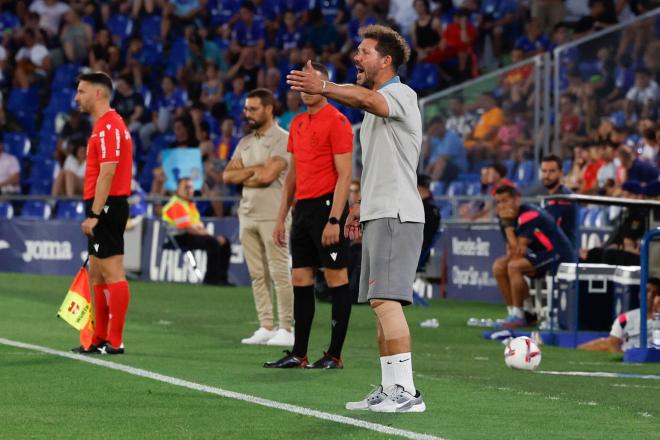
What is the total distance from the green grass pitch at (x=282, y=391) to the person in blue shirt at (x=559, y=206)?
4.80 ft

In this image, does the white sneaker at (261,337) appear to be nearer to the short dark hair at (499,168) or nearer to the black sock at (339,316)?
the black sock at (339,316)

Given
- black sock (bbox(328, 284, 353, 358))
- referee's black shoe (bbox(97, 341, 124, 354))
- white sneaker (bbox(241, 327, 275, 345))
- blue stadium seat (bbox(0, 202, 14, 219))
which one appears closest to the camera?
black sock (bbox(328, 284, 353, 358))

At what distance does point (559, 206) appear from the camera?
15.1 m

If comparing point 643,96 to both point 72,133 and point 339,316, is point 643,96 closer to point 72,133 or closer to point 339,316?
point 339,316

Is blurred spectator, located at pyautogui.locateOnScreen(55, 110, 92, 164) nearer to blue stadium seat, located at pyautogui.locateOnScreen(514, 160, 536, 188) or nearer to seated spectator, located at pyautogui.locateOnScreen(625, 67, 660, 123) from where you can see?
blue stadium seat, located at pyautogui.locateOnScreen(514, 160, 536, 188)

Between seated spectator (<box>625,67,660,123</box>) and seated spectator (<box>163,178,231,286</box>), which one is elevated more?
seated spectator (<box>625,67,660,123</box>)

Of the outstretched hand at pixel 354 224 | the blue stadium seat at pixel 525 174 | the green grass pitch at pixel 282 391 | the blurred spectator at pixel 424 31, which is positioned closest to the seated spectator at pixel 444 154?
the blue stadium seat at pixel 525 174

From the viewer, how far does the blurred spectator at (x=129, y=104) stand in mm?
29875

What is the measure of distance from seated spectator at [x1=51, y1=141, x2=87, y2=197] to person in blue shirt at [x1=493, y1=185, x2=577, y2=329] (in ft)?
42.0

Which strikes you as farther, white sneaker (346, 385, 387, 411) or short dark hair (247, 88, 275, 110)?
short dark hair (247, 88, 275, 110)

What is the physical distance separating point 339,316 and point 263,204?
2842mm

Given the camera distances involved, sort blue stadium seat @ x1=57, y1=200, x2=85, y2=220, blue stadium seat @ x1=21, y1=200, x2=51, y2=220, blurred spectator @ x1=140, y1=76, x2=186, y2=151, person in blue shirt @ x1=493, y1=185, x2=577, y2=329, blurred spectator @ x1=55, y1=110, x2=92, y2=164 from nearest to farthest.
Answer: person in blue shirt @ x1=493, y1=185, x2=577, y2=329 < blue stadium seat @ x1=57, y1=200, x2=85, y2=220 < blue stadium seat @ x1=21, y1=200, x2=51, y2=220 < blurred spectator @ x1=55, y1=110, x2=92, y2=164 < blurred spectator @ x1=140, y1=76, x2=186, y2=151

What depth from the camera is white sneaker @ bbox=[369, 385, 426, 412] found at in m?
8.17

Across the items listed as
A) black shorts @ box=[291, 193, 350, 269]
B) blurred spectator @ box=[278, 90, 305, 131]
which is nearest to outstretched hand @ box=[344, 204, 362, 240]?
black shorts @ box=[291, 193, 350, 269]
